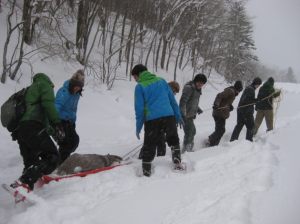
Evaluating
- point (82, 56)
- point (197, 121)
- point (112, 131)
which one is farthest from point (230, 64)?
point (112, 131)

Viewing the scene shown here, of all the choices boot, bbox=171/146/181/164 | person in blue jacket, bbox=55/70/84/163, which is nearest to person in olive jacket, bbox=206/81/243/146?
boot, bbox=171/146/181/164

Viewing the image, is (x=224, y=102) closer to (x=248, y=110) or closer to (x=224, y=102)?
(x=224, y=102)

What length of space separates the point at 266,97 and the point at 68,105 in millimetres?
5646

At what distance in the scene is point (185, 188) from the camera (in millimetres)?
4699

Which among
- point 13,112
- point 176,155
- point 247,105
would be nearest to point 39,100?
point 13,112

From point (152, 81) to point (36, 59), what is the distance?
10507 millimetres

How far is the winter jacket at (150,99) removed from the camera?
18.0 feet

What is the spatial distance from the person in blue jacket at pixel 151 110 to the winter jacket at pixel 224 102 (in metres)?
2.85

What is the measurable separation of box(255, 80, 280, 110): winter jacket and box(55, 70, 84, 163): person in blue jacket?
5.38m

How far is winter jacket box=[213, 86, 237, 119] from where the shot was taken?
836 centimetres

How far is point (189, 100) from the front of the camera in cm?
762

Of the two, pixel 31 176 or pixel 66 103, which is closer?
pixel 31 176

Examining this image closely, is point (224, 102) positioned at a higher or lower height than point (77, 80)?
lower

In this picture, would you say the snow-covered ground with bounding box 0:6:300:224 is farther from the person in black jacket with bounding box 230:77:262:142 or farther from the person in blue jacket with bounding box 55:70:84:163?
the person in black jacket with bounding box 230:77:262:142
